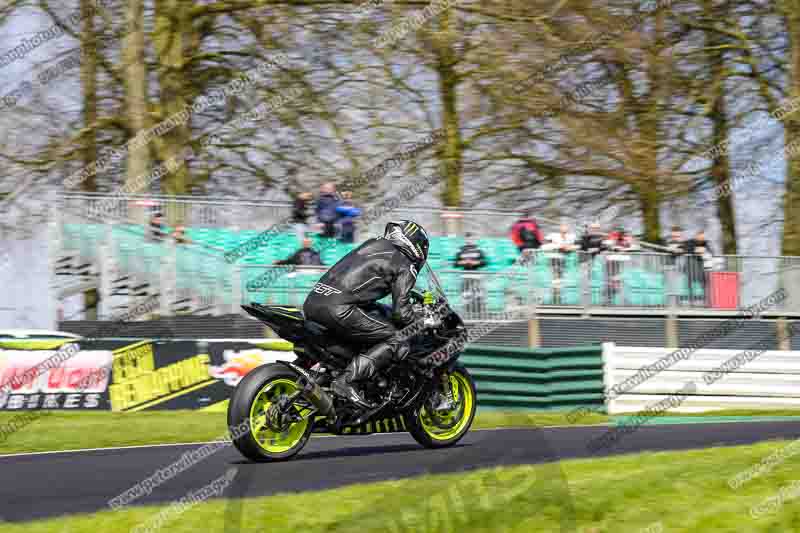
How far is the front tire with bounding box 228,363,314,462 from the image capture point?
25.8 feet

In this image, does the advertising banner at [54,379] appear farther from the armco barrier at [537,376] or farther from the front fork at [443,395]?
the front fork at [443,395]

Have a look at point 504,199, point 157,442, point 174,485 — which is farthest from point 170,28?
point 174,485

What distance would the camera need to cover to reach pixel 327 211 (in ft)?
55.8

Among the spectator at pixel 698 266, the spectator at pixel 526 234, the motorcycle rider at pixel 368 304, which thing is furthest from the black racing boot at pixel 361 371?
the spectator at pixel 698 266

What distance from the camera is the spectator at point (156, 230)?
55.9ft

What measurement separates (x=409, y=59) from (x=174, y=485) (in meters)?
15.5

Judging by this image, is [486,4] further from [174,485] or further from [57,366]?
[174,485]

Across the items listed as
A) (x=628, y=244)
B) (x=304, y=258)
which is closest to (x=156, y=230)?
(x=304, y=258)

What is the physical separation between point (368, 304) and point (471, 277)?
28.5 ft

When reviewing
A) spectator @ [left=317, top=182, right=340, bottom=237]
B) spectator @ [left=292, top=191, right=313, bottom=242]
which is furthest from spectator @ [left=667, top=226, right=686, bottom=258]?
spectator @ [left=292, top=191, right=313, bottom=242]

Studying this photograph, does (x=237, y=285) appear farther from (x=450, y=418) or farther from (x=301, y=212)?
(x=450, y=418)

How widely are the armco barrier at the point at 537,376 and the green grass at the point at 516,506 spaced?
29.2ft

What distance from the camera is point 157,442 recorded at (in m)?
11.4

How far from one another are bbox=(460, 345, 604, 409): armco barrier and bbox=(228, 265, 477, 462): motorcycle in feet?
21.8
